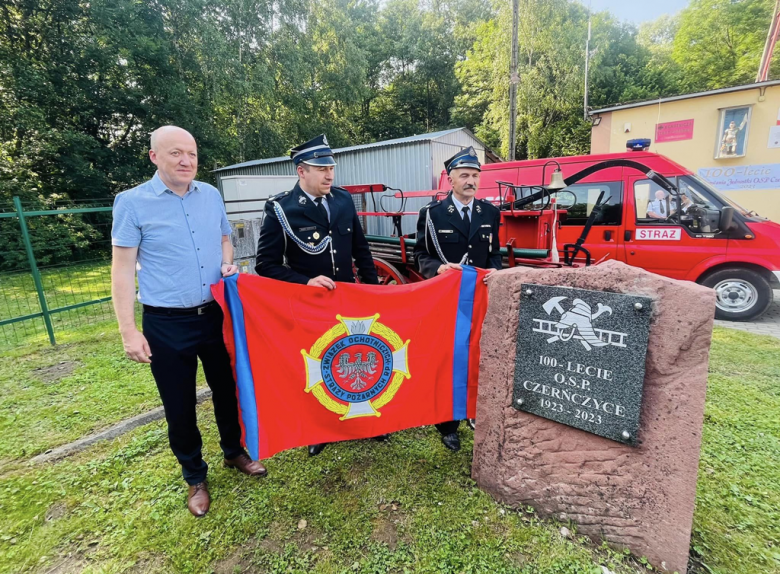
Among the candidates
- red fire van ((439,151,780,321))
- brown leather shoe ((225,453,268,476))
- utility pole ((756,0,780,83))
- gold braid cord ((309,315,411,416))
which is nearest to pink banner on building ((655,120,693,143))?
utility pole ((756,0,780,83))

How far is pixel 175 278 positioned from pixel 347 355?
991 millimetres

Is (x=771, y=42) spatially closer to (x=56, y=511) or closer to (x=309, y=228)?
(x=309, y=228)

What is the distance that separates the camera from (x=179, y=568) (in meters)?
1.89

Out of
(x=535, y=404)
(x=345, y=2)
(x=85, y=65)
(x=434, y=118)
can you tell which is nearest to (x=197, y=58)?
(x=85, y=65)

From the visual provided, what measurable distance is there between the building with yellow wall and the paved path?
19.5ft

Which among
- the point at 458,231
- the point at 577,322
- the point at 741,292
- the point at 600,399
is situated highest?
the point at 458,231

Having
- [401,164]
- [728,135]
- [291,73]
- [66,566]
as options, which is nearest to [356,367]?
[66,566]

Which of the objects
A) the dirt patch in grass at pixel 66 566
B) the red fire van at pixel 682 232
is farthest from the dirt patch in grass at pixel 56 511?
the red fire van at pixel 682 232

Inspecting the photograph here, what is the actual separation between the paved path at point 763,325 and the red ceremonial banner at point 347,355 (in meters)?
4.99

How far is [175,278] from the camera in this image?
2.03 m

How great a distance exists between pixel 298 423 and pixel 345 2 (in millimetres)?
26702

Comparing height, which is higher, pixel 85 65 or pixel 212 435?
pixel 85 65

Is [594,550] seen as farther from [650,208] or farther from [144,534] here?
[650,208]

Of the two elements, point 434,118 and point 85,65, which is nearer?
point 85,65
